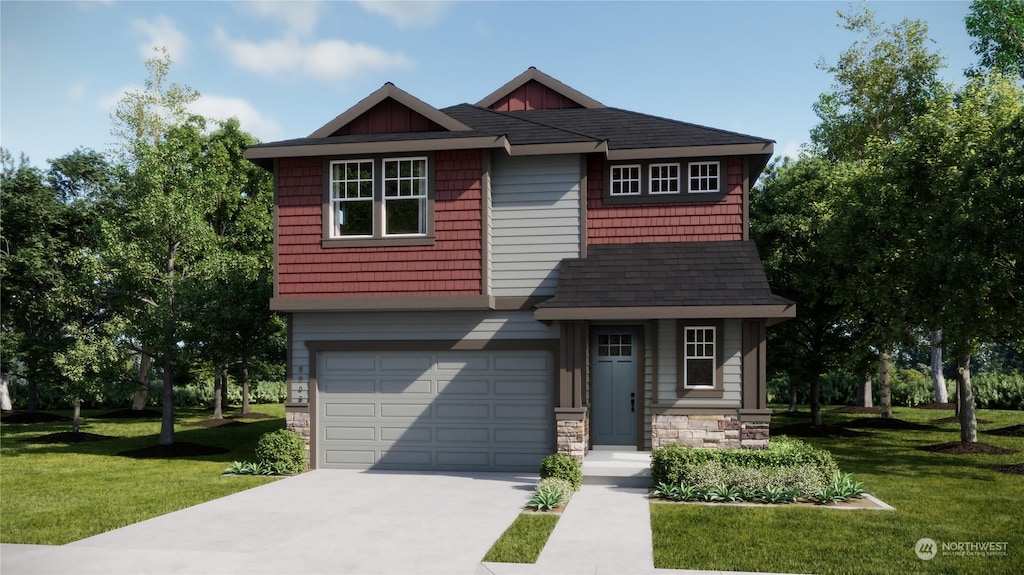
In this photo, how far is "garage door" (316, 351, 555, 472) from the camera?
15836mm

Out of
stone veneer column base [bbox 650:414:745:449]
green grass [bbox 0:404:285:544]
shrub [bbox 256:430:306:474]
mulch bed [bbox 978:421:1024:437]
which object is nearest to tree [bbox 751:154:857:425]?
mulch bed [bbox 978:421:1024:437]

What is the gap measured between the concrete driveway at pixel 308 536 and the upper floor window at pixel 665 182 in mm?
6596

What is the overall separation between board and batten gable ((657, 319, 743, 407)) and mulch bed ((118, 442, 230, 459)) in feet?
38.1

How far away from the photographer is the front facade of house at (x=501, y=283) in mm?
15227

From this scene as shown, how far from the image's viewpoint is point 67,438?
23078 mm

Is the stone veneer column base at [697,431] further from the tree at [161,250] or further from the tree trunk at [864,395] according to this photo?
the tree trunk at [864,395]

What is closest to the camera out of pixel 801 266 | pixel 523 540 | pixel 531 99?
pixel 523 540

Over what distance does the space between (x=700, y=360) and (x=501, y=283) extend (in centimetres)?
436

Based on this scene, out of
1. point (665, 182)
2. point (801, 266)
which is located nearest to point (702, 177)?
point (665, 182)

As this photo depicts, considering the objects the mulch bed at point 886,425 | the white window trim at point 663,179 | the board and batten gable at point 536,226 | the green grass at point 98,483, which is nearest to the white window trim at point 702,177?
the white window trim at point 663,179

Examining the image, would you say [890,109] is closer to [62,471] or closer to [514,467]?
[514,467]

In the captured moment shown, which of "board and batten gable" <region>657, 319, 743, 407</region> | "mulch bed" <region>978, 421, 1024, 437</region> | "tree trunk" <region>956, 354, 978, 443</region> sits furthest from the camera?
"mulch bed" <region>978, 421, 1024, 437</region>

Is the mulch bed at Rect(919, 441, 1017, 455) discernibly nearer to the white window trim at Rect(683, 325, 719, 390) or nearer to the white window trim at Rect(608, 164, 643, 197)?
the white window trim at Rect(683, 325, 719, 390)

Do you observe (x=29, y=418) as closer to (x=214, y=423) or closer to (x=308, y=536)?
(x=214, y=423)
